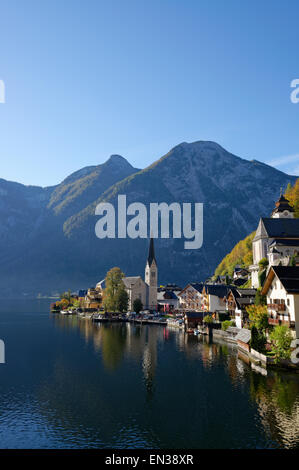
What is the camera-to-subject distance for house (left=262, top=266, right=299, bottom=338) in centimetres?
5856

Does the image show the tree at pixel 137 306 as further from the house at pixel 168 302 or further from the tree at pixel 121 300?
the house at pixel 168 302

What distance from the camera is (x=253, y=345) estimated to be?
6512 cm

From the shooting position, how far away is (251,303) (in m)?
93.3

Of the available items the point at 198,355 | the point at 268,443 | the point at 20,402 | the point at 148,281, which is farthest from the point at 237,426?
the point at 148,281

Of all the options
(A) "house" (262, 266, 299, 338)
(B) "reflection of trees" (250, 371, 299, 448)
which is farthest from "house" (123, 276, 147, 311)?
(B) "reflection of trees" (250, 371, 299, 448)

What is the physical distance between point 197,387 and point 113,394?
37.9 feet

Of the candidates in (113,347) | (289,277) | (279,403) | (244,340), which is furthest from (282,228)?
(279,403)

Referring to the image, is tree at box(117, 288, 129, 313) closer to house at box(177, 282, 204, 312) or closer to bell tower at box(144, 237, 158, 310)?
bell tower at box(144, 237, 158, 310)

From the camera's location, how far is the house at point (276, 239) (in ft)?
348

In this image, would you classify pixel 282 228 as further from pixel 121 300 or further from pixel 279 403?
pixel 279 403

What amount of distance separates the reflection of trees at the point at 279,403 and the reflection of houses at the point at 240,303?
37.5 m

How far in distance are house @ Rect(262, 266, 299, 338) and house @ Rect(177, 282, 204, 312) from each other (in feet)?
289

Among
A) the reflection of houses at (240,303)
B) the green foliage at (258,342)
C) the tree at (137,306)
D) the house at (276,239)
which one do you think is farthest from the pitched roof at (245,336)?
the tree at (137,306)
